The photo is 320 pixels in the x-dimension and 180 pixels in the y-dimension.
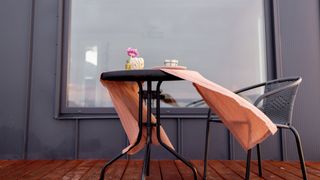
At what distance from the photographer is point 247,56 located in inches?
110

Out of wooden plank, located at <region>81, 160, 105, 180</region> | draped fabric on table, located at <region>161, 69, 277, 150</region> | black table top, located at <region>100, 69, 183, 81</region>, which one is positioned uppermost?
black table top, located at <region>100, 69, 183, 81</region>

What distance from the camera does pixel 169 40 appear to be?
284 centimetres

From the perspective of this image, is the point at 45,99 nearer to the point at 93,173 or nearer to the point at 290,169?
the point at 93,173

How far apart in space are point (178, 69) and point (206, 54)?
4.54ft

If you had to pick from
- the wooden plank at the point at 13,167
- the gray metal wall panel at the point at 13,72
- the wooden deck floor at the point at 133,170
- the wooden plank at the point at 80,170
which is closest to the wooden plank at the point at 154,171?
the wooden deck floor at the point at 133,170

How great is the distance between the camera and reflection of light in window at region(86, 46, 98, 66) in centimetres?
278

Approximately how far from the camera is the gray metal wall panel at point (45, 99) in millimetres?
2580

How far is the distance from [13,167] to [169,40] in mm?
1706

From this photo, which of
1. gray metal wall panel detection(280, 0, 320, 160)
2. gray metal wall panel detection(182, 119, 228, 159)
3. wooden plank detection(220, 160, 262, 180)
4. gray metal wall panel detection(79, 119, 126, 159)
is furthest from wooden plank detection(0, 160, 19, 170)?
gray metal wall panel detection(280, 0, 320, 160)

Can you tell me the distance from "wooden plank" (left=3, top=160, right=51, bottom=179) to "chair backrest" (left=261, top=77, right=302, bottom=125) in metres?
1.61

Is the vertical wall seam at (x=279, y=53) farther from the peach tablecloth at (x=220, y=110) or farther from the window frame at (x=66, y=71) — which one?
the peach tablecloth at (x=220, y=110)

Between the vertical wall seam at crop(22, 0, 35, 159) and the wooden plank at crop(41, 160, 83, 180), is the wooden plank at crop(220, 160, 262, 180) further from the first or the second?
the vertical wall seam at crop(22, 0, 35, 159)

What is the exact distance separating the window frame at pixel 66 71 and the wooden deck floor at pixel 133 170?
0.41 meters

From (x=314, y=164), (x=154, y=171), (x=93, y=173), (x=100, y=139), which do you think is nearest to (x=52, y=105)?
(x=100, y=139)
